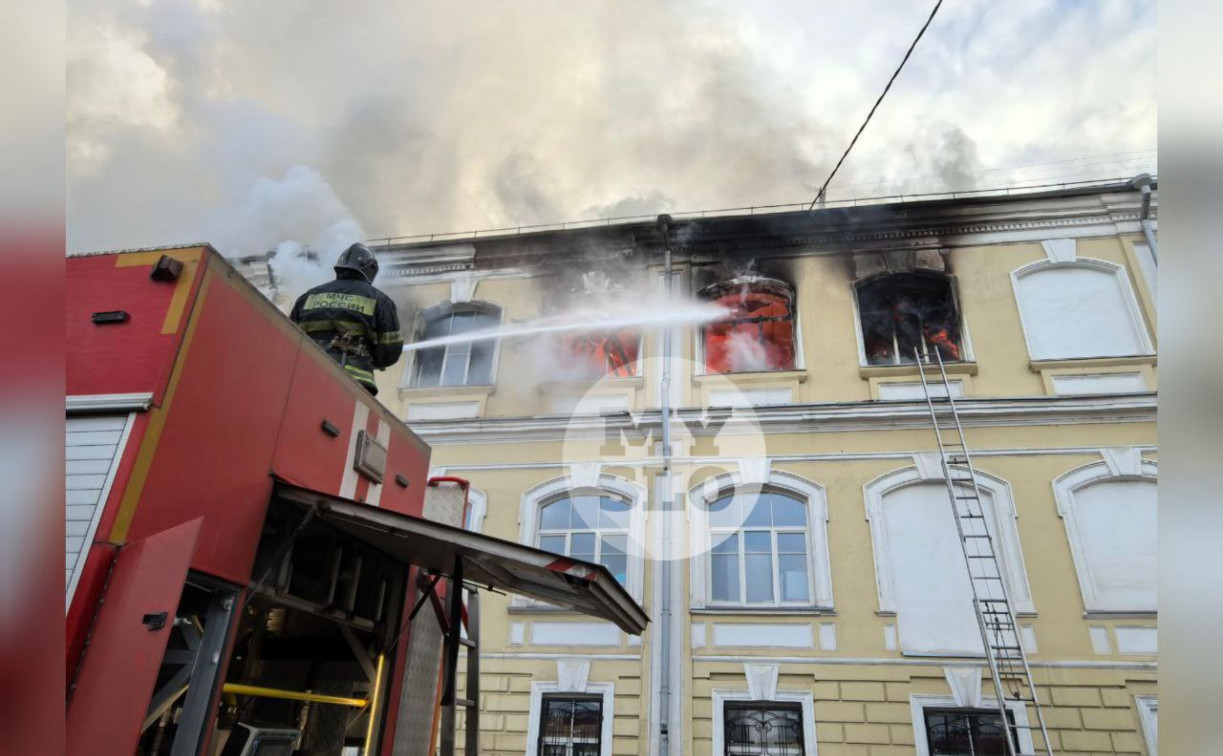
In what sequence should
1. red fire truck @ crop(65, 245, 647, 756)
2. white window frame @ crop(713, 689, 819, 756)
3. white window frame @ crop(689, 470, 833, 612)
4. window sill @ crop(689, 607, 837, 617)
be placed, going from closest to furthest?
red fire truck @ crop(65, 245, 647, 756), white window frame @ crop(713, 689, 819, 756), window sill @ crop(689, 607, 837, 617), white window frame @ crop(689, 470, 833, 612)

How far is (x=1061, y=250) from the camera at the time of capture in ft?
41.4

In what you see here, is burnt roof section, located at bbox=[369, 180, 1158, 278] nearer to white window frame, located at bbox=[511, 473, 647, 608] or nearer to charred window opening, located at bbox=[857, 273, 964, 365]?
charred window opening, located at bbox=[857, 273, 964, 365]

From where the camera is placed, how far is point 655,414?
12.2 metres

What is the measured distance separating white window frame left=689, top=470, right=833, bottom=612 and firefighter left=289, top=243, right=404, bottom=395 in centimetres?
621

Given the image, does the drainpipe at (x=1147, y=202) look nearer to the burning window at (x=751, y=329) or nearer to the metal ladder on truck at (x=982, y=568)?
the metal ladder on truck at (x=982, y=568)

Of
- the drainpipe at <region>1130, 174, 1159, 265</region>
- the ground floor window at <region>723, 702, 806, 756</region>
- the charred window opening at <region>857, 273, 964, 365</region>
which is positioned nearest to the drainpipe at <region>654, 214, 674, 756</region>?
the ground floor window at <region>723, 702, 806, 756</region>

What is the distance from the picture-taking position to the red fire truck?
11.0 feet

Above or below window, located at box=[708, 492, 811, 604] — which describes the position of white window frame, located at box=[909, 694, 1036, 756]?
below

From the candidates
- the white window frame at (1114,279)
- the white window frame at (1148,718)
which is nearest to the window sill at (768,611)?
the white window frame at (1148,718)

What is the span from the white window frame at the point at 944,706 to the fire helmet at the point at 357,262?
341 inches

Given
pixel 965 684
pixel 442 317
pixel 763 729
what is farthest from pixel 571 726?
pixel 442 317

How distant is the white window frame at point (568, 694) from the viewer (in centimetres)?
1010

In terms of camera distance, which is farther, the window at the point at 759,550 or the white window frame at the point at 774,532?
the window at the point at 759,550
